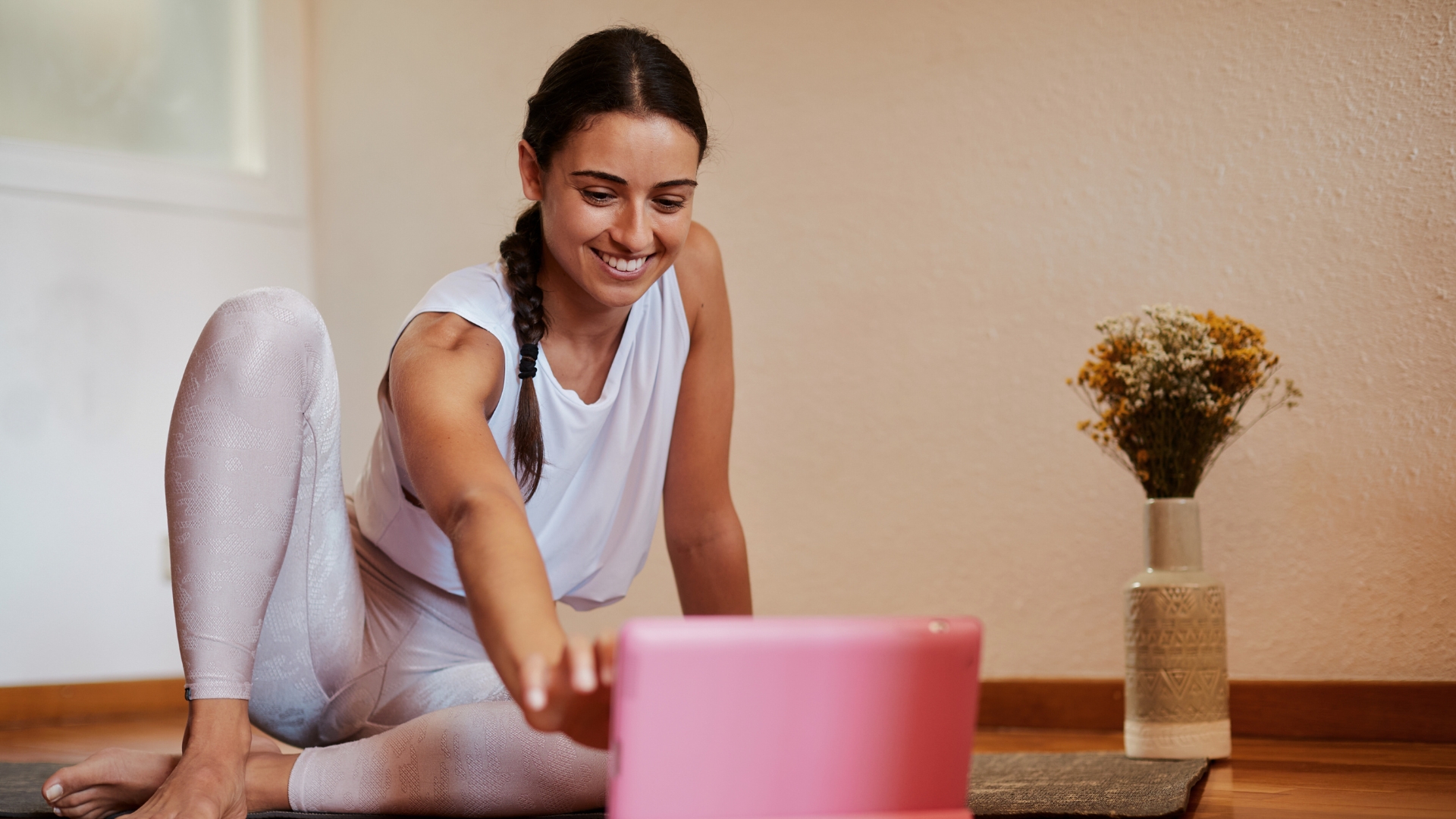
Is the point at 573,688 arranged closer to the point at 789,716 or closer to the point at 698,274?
the point at 789,716

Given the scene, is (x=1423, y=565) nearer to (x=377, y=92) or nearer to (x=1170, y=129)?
(x=1170, y=129)

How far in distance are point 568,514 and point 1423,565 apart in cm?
124

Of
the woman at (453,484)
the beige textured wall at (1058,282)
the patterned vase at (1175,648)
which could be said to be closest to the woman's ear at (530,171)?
the woman at (453,484)

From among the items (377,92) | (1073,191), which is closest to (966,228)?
(1073,191)

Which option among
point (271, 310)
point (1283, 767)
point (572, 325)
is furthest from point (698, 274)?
point (1283, 767)

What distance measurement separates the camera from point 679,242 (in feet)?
3.82

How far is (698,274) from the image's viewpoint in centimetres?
136

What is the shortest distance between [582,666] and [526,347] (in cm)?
59

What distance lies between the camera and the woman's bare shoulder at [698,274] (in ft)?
4.40

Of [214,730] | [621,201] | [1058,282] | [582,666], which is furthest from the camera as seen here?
[1058,282]

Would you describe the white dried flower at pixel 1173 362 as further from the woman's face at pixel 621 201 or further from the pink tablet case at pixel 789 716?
the pink tablet case at pixel 789 716

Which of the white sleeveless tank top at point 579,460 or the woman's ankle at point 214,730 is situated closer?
the woman's ankle at point 214,730

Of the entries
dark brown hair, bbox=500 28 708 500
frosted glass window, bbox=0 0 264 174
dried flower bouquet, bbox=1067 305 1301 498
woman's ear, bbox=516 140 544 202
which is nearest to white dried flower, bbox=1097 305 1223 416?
dried flower bouquet, bbox=1067 305 1301 498

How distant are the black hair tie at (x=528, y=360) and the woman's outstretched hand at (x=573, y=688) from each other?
535mm
